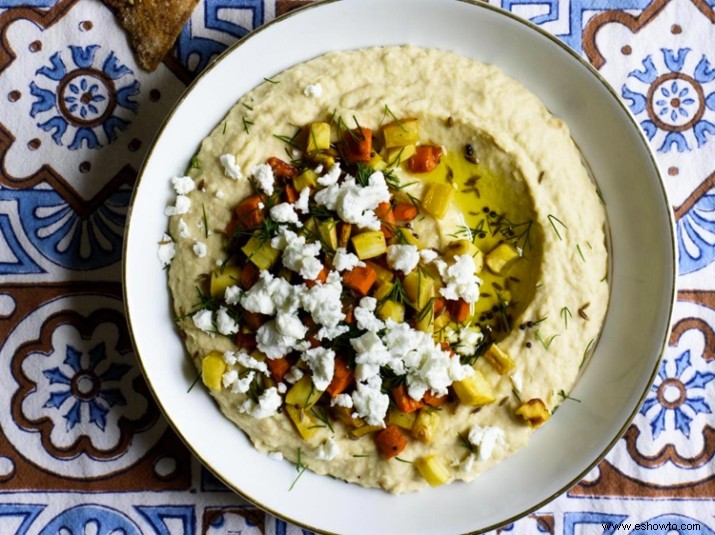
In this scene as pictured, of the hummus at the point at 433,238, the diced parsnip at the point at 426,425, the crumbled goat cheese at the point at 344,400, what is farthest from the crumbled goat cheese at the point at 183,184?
the diced parsnip at the point at 426,425

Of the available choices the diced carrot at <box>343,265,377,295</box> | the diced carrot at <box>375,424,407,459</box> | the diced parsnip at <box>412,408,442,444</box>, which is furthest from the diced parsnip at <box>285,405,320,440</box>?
the diced carrot at <box>343,265,377,295</box>

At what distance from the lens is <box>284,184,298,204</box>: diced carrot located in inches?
89.4

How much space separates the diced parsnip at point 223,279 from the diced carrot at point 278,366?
0.28 m

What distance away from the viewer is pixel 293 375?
7.48 ft

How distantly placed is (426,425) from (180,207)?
108 centimetres

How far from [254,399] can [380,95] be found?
1077 mm

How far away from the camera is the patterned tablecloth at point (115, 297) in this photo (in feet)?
8.43

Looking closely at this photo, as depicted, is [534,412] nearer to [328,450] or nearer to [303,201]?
[328,450]

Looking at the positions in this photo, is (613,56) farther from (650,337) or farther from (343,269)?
(343,269)

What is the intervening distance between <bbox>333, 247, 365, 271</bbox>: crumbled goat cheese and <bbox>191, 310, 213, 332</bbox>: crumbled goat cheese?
0.44m

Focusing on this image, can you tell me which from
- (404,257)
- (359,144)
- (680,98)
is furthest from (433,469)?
(680,98)

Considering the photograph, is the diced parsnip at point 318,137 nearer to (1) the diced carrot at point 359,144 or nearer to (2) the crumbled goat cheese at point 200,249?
(1) the diced carrot at point 359,144

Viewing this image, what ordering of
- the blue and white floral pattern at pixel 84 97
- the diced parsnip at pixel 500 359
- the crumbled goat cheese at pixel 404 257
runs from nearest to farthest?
the crumbled goat cheese at pixel 404 257, the diced parsnip at pixel 500 359, the blue and white floral pattern at pixel 84 97

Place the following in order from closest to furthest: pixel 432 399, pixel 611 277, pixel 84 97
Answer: pixel 432 399 < pixel 611 277 < pixel 84 97
